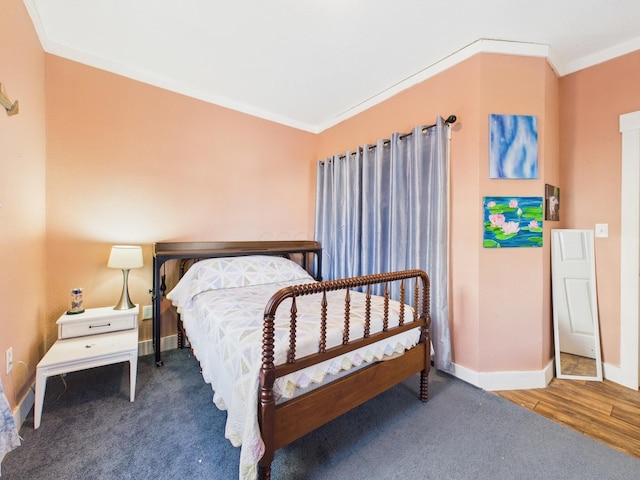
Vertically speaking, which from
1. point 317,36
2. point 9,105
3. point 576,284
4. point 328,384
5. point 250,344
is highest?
point 317,36

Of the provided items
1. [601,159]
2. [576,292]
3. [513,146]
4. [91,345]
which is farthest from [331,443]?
[601,159]

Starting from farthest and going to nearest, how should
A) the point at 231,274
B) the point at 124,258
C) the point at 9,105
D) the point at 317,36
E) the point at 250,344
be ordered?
1. the point at 231,274
2. the point at 124,258
3. the point at 317,36
4. the point at 9,105
5. the point at 250,344

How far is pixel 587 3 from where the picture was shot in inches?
67.4

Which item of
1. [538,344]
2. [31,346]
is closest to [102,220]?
[31,346]

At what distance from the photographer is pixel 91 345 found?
191 centimetres

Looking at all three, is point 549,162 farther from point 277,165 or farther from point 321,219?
point 277,165

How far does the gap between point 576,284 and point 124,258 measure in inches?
146

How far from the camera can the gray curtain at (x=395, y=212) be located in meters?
2.23

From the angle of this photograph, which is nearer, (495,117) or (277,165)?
(495,117)

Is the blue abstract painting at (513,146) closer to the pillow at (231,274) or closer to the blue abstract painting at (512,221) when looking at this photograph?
the blue abstract painting at (512,221)

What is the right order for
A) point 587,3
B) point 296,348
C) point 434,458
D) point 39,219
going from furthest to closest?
point 39,219
point 587,3
point 434,458
point 296,348

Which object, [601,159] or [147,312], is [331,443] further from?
[601,159]

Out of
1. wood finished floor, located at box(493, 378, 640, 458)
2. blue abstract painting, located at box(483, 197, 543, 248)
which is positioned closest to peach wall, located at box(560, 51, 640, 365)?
wood finished floor, located at box(493, 378, 640, 458)

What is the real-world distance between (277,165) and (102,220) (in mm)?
1918
